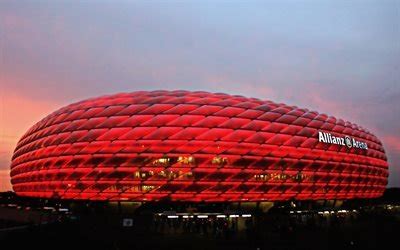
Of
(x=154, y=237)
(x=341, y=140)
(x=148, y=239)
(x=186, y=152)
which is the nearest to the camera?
(x=148, y=239)

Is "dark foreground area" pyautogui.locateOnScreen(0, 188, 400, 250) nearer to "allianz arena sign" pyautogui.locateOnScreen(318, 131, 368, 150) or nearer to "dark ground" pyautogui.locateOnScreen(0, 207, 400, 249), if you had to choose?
"dark ground" pyautogui.locateOnScreen(0, 207, 400, 249)

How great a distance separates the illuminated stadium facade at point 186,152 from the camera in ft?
131

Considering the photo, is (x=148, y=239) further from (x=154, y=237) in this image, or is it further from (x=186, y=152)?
(x=186, y=152)

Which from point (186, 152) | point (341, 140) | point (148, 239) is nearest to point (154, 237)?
point (148, 239)

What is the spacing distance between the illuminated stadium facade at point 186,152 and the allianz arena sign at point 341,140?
18cm

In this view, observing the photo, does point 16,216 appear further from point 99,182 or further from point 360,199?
point 360,199

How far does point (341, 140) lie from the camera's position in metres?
50.0

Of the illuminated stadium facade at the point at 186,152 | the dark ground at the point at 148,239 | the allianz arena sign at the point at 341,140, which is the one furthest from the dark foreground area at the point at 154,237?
the allianz arena sign at the point at 341,140

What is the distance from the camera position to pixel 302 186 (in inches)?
1754

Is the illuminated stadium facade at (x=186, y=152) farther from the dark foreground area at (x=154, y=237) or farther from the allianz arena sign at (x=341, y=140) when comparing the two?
the dark foreground area at (x=154, y=237)

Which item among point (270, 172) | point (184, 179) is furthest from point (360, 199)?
point (184, 179)

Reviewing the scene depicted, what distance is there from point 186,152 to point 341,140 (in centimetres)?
2244

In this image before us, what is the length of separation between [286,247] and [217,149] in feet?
62.7

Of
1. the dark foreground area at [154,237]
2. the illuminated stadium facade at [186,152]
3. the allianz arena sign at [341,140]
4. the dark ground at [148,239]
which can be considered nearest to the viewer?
the dark ground at [148,239]
